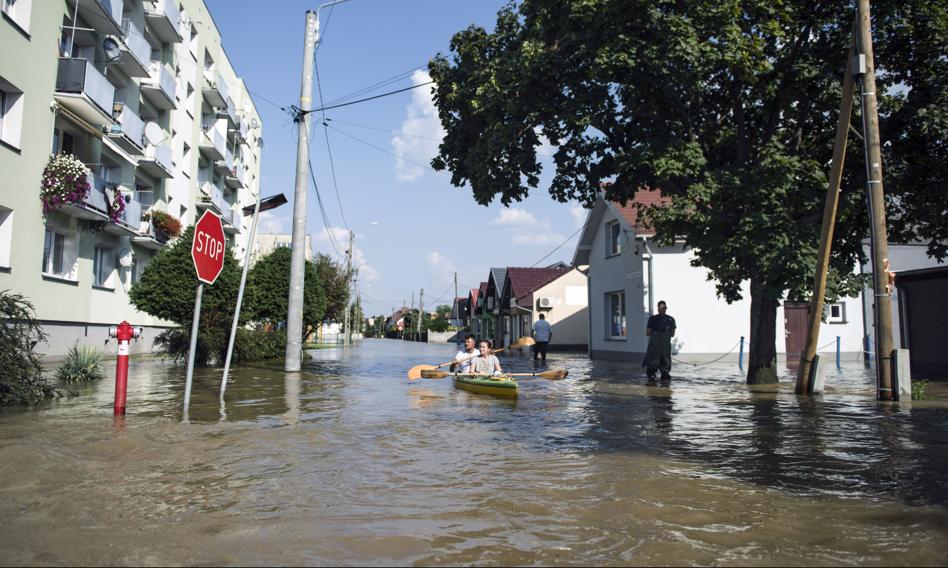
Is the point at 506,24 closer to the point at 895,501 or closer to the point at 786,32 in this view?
the point at 786,32

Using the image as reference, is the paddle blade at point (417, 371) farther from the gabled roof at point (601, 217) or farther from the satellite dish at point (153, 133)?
the satellite dish at point (153, 133)

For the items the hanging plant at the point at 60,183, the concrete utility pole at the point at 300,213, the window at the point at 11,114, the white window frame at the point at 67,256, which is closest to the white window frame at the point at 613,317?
the concrete utility pole at the point at 300,213

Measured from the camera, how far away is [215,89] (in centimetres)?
3909

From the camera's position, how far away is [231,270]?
19.8 meters

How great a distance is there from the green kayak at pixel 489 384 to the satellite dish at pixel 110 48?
711 inches

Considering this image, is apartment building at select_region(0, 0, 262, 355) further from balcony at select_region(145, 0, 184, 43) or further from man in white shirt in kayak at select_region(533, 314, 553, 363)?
man in white shirt in kayak at select_region(533, 314, 553, 363)

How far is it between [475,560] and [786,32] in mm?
13196

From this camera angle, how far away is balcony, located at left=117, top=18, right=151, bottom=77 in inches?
1016

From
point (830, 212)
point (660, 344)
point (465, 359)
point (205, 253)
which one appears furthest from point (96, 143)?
point (830, 212)

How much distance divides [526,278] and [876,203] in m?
37.0

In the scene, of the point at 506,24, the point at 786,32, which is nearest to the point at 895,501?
the point at 786,32

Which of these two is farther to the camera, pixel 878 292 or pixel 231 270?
pixel 231 270

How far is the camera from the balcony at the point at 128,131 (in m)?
24.6

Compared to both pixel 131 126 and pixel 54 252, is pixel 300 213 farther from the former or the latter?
pixel 131 126
